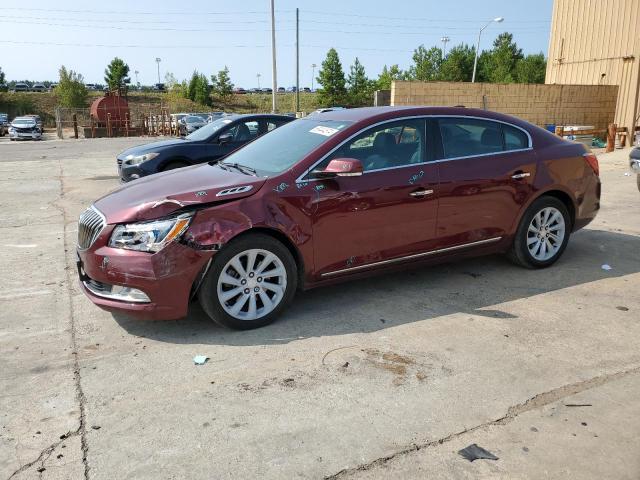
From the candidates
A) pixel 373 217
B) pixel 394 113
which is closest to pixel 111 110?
pixel 394 113

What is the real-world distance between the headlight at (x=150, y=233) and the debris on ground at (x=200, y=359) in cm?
81

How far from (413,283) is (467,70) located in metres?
69.9

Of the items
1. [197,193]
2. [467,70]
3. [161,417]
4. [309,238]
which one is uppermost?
[467,70]

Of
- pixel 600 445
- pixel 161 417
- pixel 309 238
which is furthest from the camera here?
pixel 309 238

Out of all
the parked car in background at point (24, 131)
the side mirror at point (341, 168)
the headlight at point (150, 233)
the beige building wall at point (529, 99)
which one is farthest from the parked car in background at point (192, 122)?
the headlight at point (150, 233)

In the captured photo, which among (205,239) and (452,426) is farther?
(205,239)

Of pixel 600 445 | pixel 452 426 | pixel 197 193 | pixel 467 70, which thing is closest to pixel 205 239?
pixel 197 193

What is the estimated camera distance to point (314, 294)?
509cm

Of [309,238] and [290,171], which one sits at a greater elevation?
[290,171]

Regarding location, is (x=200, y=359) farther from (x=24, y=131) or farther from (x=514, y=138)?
(x=24, y=131)

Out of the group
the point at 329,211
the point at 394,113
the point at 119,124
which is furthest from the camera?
the point at 119,124

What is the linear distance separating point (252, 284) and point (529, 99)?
18.8 m

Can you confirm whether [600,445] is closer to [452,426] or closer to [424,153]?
[452,426]

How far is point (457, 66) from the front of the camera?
213ft
